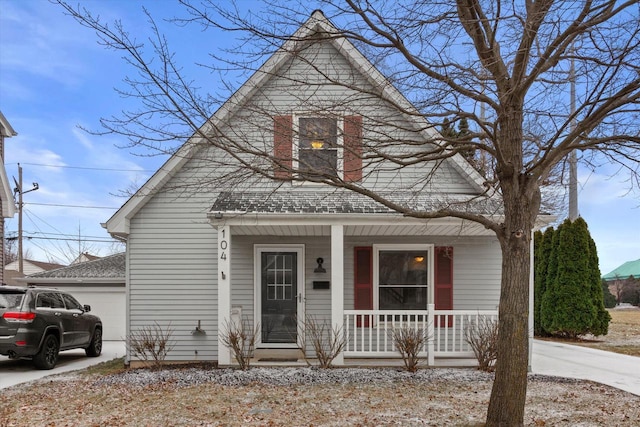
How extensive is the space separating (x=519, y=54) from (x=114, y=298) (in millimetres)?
14008

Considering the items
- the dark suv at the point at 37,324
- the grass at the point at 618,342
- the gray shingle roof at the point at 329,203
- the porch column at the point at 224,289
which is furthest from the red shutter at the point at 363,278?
the grass at the point at 618,342

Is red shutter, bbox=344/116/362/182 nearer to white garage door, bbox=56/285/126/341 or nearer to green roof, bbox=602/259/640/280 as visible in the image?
white garage door, bbox=56/285/126/341

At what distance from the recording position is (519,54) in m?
5.17

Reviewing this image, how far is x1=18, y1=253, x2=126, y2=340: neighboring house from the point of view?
15.8 meters

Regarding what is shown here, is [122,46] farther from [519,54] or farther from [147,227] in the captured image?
[147,227]

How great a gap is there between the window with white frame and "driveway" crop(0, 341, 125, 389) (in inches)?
237

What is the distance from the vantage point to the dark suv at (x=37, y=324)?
9336 mm

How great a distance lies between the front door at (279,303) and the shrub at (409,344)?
2.31 meters

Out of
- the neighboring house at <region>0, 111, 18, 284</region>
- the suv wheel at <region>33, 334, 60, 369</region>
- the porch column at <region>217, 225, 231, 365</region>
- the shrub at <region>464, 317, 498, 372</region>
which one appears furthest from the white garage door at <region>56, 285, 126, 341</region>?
the shrub at <region>464, 317, 498, 372</region>

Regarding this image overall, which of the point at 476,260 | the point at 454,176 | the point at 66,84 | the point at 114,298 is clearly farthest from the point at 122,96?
the point at 114,298

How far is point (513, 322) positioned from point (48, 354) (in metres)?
8.62

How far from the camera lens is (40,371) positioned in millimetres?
9844

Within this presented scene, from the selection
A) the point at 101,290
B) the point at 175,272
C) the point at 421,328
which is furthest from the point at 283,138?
the point at 101,290

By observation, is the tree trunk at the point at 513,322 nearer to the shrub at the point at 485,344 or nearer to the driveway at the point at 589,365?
the driveway at the point at 589,365
